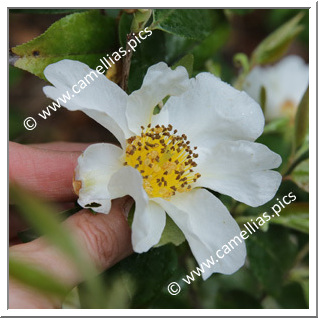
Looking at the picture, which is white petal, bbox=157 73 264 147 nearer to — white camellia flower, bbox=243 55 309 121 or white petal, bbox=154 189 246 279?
white petal, bbox=154 189 246 279

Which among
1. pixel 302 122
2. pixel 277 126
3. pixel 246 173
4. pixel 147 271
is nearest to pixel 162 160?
pixel 246 173

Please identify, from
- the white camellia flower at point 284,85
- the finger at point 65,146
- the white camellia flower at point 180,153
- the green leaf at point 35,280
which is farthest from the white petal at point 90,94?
the white camellia flower at point 284,85

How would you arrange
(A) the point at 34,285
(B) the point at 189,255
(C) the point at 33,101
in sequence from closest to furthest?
(A) the point at 34,285, (B) the point at 189,255, (C) the point at 33,101

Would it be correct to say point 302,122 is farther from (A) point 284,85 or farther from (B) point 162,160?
(A) point 284,85

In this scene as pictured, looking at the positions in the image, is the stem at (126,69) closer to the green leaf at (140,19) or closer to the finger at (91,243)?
the green leaf at (140,19)

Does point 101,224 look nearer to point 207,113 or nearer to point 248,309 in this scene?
point 207,113

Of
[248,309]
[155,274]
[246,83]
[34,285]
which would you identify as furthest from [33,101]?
[34,285]

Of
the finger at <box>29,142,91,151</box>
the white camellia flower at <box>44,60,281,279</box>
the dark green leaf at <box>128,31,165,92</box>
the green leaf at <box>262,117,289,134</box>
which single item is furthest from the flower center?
the green leaf at <box>262,117,289,134</box>
